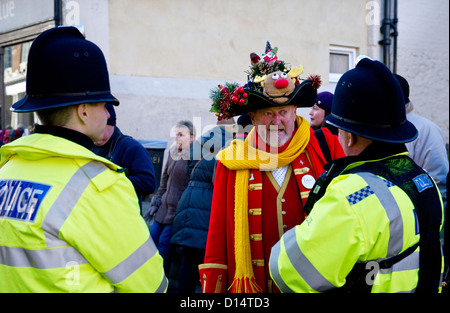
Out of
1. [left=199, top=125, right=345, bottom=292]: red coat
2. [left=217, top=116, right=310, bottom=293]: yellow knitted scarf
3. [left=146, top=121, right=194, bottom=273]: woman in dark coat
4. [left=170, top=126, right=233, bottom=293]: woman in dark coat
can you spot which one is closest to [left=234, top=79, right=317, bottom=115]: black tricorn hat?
[left=217, top=116, right=310, bottom=293]: yellow knitted scarf

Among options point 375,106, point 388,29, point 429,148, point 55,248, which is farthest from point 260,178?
point 388,29

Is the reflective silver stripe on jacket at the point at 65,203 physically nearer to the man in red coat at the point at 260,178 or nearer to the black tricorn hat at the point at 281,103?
the man in red coat at the point at 260,178

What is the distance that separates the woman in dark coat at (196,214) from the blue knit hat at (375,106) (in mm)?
2640

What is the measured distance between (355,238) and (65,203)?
0.98 metres

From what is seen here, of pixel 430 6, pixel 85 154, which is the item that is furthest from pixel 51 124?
pixel 430 6

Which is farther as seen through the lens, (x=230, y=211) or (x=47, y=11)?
(x=47, y=11)

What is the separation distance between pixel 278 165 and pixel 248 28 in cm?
599

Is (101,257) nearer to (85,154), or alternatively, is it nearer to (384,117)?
(85,154)

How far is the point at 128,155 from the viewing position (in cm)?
404

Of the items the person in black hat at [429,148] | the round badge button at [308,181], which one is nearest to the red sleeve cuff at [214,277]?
the round badge button at [308,181]

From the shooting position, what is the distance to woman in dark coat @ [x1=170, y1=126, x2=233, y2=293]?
448 centimetres

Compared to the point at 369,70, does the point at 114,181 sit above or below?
below

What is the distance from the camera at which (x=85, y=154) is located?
168 centimetres

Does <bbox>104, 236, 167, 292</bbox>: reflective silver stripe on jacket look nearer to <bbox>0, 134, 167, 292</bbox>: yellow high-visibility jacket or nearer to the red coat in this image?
<bbox>0, 134, 167, 292</bbox>: yellow high-visibility jacket
